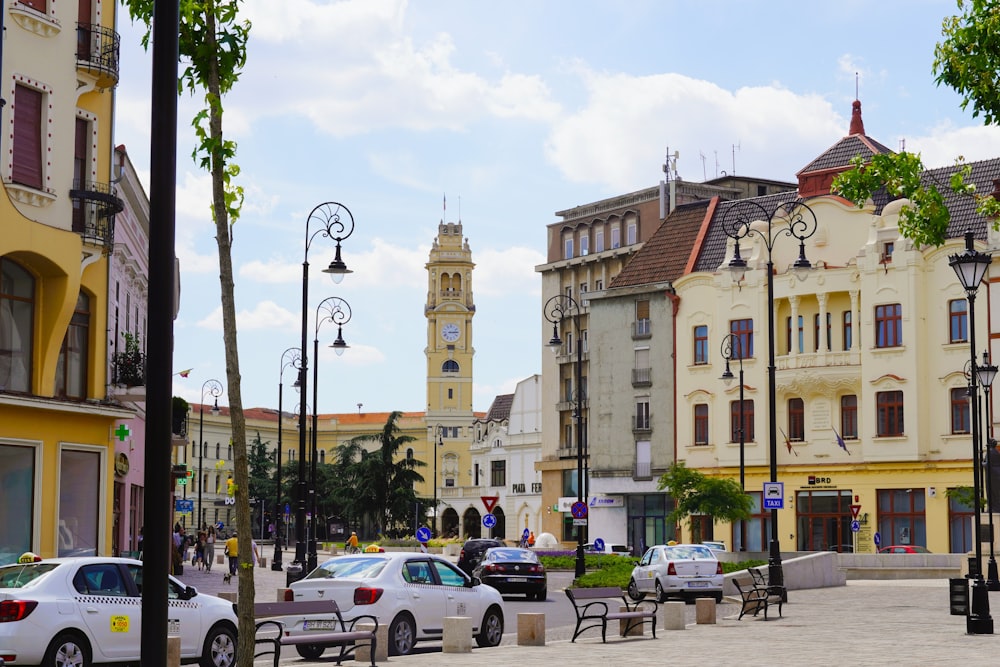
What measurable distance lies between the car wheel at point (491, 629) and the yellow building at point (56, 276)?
11.4 m

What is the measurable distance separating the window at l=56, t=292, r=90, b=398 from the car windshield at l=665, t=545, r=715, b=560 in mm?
14567

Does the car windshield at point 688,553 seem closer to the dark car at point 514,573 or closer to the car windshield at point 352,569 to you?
the dark car at point 514,573

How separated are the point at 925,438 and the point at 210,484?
308ft

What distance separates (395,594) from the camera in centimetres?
2162

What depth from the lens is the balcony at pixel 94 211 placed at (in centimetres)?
3228

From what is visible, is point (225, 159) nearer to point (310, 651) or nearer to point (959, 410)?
point (310, 651)

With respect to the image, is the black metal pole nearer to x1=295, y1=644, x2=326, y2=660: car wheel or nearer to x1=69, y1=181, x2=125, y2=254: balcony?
x1=295, y1=644, x2=326, y2=660: car wheel

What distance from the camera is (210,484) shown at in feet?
482

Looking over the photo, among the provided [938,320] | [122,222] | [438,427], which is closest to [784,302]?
[938,320]

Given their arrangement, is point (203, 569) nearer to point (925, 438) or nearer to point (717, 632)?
point (925, 438)

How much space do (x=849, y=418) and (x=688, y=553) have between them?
118 ft

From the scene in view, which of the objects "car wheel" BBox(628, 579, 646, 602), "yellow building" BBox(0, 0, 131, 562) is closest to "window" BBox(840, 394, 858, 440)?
"car wheel" BBox(628, 579, 646, 602)

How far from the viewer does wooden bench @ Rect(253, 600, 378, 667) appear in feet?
62.8

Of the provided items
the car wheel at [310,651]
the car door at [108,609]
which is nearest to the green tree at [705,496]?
the car wheel at [310,651]
